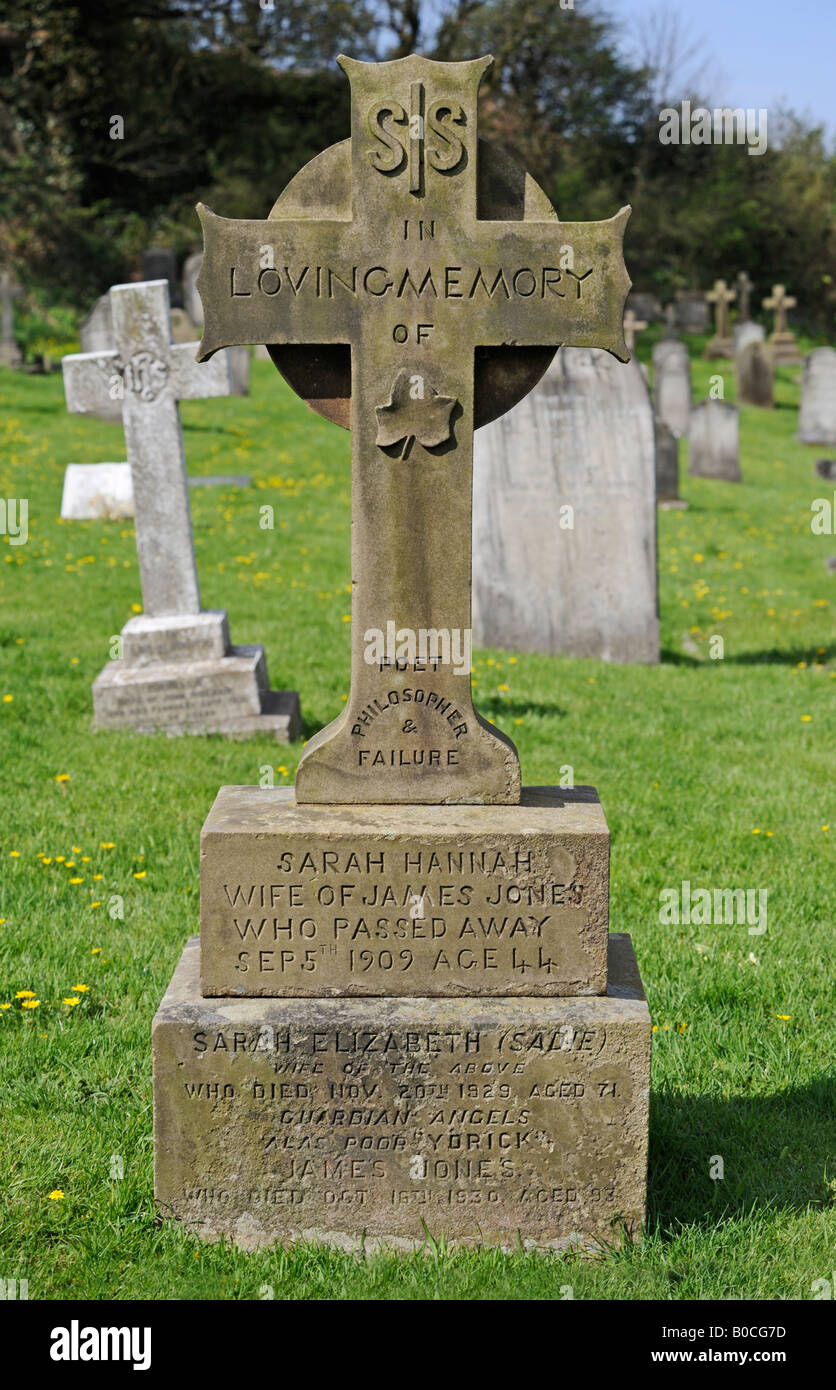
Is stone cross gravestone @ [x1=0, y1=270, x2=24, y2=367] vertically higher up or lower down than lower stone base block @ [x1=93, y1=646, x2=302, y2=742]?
higher up

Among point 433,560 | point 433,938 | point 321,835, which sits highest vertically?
point 433,560

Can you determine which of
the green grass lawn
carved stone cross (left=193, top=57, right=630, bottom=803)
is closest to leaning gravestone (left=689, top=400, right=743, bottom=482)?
the green grass lawn

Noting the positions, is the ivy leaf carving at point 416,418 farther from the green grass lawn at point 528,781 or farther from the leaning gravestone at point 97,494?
the leaning gravestone at point 97,494

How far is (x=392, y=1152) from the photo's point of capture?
11.0 feet

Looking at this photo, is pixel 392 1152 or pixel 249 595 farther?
pixel 249 595

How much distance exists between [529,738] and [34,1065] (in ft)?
12.4

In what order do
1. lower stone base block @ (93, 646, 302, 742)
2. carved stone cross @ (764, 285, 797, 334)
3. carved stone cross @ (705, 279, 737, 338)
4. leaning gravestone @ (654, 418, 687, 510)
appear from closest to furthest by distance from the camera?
lower stone base block @ (93, 646, 302, 742) → leaning gravestone @ (654, 418, 687, 510) → carved stone cross @ (764, 285, 797, 334) → carved stone cross @ (705, 279, 737, 338)

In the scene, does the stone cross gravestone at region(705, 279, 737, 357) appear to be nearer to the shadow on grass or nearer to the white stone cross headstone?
the white stone cross headstone

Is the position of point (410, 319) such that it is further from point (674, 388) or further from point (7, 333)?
point (7, 333)

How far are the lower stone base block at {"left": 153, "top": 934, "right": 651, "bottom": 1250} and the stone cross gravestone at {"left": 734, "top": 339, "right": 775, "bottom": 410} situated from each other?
24284 millimetres

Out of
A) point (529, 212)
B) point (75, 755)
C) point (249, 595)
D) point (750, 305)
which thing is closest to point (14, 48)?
point (750, 305)

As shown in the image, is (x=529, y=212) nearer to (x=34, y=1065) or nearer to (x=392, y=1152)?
(x=392, y=1152)

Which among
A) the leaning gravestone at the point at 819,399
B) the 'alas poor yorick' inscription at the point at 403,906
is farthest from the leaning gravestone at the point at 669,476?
the 'alas poor yorick' inscription at the point at 403,906

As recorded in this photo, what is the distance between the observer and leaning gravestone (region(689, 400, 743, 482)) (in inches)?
726
